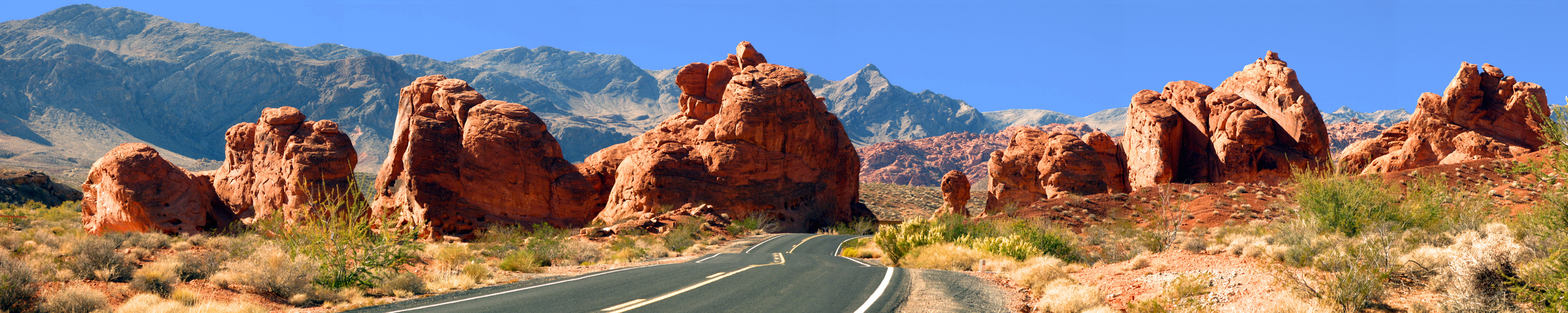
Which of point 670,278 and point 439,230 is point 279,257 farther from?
point 439,230

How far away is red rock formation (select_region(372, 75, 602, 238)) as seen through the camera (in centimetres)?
3297

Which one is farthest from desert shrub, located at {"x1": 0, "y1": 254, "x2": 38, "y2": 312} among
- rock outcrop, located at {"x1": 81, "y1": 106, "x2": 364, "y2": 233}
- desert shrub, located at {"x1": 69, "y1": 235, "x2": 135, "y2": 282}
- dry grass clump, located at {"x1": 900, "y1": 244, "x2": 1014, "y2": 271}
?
rock outcrop, located at {"x1": 81, "y1": 106, "x2": 364, "y2": 233}

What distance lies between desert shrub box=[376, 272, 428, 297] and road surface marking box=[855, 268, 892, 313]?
6975 millimetres

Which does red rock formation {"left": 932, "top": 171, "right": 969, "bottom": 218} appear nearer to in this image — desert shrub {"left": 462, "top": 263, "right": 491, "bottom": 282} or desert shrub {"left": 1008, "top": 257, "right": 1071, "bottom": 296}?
desert shrub {"left": 1008, "top": 257, "right": 1071, "bottom": 296}

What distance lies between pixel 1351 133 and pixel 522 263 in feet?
580

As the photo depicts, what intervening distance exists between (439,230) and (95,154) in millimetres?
164667

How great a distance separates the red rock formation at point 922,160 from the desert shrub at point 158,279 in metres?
154

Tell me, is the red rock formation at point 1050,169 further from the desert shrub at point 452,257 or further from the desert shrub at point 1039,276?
the desert shrub at point 452,257

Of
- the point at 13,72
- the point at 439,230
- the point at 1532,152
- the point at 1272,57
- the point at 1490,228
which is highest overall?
the point at 13,72

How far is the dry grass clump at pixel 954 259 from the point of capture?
17.0 metres

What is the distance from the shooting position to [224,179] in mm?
34938

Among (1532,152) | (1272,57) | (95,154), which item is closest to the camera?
(1532,152)

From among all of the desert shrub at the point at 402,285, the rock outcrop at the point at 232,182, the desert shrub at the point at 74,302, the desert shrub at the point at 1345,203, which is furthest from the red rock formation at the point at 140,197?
the desert shrub at the point at 1345,203

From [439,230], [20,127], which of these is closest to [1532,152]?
[439,230]
